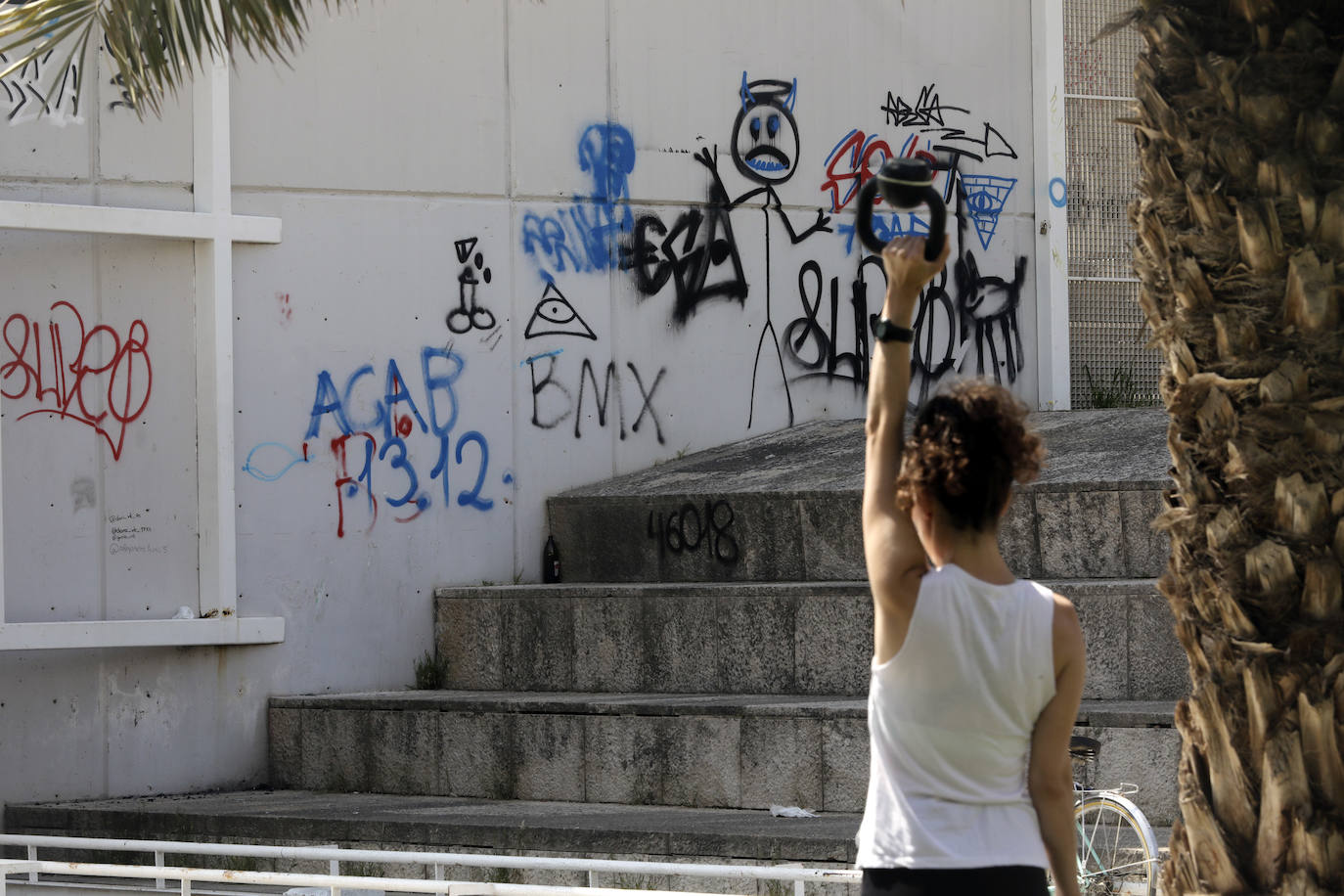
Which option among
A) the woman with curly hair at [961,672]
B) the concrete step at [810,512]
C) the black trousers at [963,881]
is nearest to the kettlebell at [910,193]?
the woman with curly hair at [961,672]

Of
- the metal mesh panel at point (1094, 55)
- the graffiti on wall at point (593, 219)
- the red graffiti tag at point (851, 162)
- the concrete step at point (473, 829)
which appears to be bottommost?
the concrete step at point (473, 829)

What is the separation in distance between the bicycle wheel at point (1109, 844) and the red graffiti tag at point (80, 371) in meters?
5.93

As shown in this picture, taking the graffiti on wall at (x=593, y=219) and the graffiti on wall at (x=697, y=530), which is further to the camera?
the graffiti on wall at (x=593, y=219)

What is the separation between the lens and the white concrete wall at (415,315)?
408 inches

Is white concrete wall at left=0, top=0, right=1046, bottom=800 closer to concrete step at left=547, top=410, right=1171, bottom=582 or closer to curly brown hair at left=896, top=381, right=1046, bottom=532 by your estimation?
concrete step at left=547, top=410, right=1171, bottom=582

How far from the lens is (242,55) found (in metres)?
10.8

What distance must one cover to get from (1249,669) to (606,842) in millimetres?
4720

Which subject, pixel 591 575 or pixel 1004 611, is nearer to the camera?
pixel 1004 611

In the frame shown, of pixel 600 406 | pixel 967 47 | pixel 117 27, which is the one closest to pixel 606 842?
pixel 117 27

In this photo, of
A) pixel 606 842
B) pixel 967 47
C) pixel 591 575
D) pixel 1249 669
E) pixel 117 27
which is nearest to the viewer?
pixel 1249 669

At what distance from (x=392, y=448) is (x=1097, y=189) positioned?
591 cm

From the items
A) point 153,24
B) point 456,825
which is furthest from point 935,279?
point 153,24

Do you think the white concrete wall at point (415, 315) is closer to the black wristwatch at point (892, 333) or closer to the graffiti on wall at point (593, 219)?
the graffiti on wall at point (593, 219)

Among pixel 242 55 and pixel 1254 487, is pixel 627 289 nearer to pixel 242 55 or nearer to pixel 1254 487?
pixel 242 55
